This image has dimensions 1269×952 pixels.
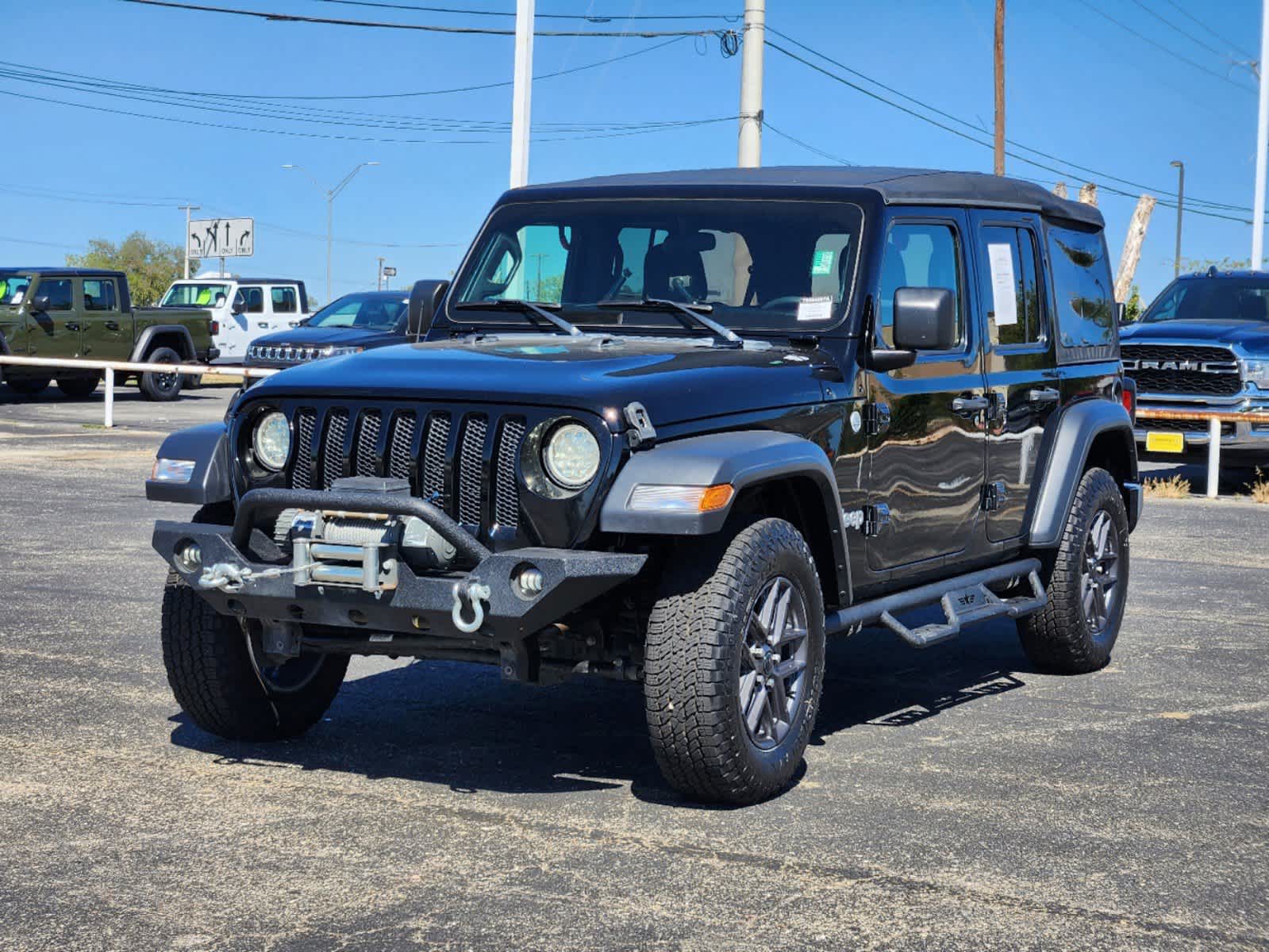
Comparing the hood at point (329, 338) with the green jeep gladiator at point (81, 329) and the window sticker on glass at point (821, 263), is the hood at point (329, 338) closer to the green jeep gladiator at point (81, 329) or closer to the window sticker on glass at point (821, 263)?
the green jeep gladiator at point (81, 329)

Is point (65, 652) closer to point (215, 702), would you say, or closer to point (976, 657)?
point (215, 702)

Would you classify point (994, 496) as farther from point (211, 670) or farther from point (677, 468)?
point (211, 670)

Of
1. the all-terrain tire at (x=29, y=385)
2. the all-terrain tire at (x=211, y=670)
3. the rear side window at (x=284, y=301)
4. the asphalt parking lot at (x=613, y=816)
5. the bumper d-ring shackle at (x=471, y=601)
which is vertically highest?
the rear side window at (x=284, y=301)

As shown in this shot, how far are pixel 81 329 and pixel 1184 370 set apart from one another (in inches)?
698

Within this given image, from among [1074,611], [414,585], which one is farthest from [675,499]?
[1074,611]

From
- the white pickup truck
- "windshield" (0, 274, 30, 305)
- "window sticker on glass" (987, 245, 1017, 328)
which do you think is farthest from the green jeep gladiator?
"window sticker on glass" (987, 245, 1017, 328)

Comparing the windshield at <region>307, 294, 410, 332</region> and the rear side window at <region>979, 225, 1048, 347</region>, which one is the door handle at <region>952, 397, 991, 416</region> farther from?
the windshield at <region>307, 294, 410, 332</region>

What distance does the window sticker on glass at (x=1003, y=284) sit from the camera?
7.30 meters

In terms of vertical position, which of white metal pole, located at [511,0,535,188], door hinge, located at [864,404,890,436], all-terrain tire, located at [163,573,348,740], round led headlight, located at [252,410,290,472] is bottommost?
all-terrain tire, located at [163,573,348,740]

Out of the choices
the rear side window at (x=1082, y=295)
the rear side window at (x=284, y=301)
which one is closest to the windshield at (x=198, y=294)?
the rear side window at (x=284, y=301)

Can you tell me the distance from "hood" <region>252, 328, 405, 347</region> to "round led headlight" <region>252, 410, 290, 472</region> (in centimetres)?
1615

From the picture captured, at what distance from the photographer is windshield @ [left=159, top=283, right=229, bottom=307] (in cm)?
3619

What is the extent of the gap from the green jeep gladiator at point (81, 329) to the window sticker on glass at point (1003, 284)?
72.0 ft

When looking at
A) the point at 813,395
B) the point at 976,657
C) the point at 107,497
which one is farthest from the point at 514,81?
the point at 813,395
